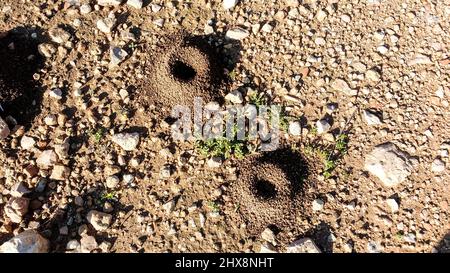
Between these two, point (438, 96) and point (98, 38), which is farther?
point (98, 38)

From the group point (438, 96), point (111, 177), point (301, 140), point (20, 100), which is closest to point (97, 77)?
point (20, 100)

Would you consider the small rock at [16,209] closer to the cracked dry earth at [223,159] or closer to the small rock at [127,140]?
the cracked dry earth at [223,159]

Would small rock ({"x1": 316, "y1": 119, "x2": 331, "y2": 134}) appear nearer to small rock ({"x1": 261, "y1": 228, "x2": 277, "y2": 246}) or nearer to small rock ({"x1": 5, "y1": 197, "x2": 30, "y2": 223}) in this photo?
small rock ({"x1": 261, "y1": 228, "x2": 277, "y2": 246})

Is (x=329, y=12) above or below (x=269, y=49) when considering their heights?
above

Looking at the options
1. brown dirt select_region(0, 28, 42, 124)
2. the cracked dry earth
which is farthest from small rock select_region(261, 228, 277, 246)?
brown dirt select_region(0, 28, 42, 124)

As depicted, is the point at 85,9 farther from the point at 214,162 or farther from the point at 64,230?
the point at 64,230

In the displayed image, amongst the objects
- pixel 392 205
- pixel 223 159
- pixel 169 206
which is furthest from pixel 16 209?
pixel 392 205

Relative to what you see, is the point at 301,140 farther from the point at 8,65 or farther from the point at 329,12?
the point at 8,65
